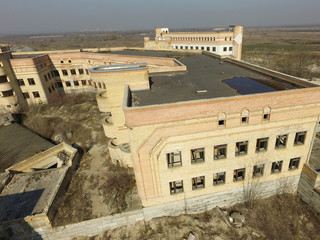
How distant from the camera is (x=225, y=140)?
1605cm

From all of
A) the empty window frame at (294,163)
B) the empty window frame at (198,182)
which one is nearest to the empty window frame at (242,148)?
the empty window frame at (198,182)

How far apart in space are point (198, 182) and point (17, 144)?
3056 centimetres

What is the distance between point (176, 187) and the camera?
1795cm

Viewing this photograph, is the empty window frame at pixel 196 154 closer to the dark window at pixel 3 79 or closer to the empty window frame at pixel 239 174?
the empty window frame at pixel 239 174

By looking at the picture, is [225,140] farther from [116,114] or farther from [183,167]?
[116,114]

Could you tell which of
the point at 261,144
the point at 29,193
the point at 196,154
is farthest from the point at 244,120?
the point at 29,193

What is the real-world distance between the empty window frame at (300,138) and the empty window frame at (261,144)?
311 cm

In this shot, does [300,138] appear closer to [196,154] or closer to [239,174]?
[239,174]

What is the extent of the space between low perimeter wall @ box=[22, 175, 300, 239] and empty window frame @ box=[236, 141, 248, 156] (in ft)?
14.2

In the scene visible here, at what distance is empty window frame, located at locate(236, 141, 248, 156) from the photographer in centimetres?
1667

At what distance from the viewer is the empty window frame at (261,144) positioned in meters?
16.8

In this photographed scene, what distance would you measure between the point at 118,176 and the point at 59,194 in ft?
21.2

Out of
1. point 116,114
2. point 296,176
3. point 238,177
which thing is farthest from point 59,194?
point 296,176

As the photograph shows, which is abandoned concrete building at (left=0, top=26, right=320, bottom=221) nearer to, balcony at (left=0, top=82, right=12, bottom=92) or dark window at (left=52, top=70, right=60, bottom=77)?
balcony at (left=0, top=82, right=12, bottom=92)
